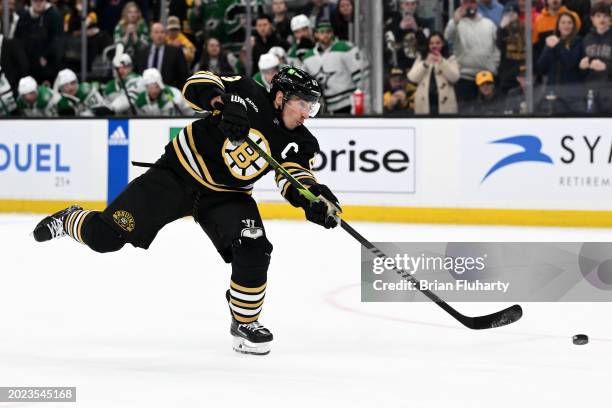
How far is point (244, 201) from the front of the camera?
3910mm

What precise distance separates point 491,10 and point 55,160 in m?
3.66

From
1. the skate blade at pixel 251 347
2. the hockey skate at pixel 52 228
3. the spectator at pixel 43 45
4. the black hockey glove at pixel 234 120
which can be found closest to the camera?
the black hockey glove at pixel 234 120

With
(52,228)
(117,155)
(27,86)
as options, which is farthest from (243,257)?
(27,86)

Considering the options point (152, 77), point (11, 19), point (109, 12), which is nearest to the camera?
point (152, 77)

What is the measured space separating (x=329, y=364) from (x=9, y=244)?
380cm

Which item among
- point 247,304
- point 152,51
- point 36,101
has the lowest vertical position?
point 247,304

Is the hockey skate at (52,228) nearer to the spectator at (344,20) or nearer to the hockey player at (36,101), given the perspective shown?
the spectator at (344,20)

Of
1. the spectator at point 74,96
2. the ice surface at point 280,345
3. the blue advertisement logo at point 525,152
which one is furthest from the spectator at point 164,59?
the ice surface at point 280,345

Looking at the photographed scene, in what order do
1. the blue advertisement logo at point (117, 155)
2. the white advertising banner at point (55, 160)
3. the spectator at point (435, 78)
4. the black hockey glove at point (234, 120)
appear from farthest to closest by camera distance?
the white advertising banner at point (55, 160), the blue advertisement logo at point (117, 155), the spectator at point (435, 78), the black hockey glove at point (234, 120)

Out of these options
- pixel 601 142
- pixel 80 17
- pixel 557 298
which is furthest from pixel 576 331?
pixel 80 17

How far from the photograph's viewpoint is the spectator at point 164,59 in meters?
9.19

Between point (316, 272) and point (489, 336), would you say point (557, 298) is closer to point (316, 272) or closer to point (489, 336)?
point (489, 336)

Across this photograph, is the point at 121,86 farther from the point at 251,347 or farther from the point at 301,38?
the point at 251,347

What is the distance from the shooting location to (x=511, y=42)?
8.09 m
